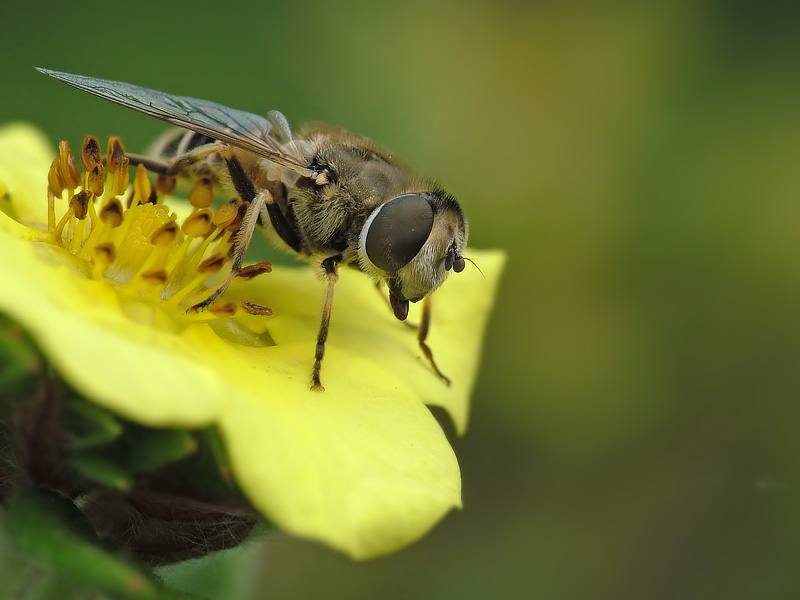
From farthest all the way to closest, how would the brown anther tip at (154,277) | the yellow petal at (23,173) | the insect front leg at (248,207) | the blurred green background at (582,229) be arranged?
the blurred green background at (582,229)
the yellow petal at (23,173)
the insect front leg at (248,207)
the brown anther tip at (154,277)

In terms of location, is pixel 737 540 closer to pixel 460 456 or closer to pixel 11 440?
pixel 460 456

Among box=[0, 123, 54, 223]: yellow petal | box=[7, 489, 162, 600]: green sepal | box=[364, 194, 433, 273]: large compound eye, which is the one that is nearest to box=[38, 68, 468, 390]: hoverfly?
box=[364, 194, 433, 273]: large compound eye

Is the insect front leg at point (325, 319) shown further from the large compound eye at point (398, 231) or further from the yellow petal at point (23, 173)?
the yellow petal at point (23, 173)

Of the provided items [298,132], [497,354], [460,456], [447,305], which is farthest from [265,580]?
[298,132]

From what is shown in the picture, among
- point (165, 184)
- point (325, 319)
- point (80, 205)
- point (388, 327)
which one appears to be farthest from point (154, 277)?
point (388, 327)

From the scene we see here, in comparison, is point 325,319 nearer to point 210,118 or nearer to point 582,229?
point 210,118

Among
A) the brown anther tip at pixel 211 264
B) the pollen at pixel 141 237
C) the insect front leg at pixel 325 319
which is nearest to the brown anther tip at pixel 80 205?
the pollen at pixel 141 237
